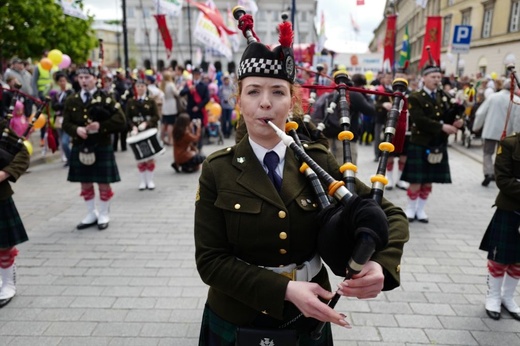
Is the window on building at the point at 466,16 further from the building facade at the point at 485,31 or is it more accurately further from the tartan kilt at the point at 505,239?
the tartan kilt at the point at 505,239

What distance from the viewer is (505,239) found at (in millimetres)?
3238

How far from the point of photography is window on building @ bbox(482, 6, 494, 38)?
26.1 metres

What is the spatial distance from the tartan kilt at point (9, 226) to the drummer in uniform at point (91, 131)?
67.8 inches

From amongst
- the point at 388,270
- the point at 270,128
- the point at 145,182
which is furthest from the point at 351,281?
the point at 145,182

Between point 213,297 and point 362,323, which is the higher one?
point 213,297

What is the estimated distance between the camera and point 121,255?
181 inches

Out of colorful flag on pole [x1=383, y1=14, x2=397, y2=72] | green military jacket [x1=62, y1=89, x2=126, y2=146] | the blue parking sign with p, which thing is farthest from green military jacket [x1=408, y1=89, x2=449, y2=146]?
colorful flag on pole [x1=383, y1=14, x2=397, y2=72]

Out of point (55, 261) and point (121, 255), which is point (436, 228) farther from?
point (55, 261)

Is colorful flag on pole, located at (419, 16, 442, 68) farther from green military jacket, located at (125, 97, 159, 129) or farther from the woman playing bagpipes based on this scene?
the woman playing bagpipes

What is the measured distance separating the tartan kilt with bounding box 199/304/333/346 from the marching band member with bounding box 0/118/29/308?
2353 millimetres

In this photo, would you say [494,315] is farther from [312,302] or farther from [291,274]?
[312,302]

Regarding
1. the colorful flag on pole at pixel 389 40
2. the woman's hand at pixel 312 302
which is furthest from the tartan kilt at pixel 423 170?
the colorful flag on pole at pixel 389 40

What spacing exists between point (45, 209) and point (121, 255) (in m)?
2.36

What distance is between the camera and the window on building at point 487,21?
26141 millimetres
